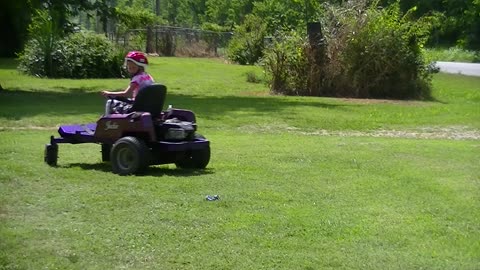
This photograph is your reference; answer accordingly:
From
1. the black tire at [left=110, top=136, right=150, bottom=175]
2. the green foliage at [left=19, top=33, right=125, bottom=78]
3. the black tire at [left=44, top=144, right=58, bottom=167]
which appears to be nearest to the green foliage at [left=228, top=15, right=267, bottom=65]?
the green foliage at [left=19, top=33, right=125, bottom=78]

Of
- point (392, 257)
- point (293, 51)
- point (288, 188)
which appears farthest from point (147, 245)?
point (293, 51)

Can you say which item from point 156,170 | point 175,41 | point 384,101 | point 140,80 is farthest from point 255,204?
point 175,41

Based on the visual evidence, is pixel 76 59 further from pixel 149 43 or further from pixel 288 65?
pixel 149 43

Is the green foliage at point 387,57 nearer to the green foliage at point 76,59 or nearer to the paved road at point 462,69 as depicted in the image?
the green foliage at point 76,59

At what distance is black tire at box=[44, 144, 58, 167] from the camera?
35.0 feet

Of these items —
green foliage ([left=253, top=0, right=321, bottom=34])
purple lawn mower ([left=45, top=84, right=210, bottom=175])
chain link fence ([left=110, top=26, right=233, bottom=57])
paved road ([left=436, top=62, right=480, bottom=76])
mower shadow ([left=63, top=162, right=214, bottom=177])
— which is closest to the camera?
purple lawn mower ([left=45, top=84, right=210, bottom=175])

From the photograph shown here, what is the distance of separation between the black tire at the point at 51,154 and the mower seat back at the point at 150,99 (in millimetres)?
1105

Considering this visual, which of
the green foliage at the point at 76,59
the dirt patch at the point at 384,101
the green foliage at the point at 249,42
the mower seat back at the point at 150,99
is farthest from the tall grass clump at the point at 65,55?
the mower seat back at the point at 150,99

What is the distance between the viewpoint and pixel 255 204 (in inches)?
333

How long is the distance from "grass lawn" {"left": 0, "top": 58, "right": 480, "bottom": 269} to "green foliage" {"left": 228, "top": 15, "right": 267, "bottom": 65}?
29.4m

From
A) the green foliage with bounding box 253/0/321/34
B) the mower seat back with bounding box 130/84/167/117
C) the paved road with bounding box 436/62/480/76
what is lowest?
the paved road with bounding box 436/62/480/76

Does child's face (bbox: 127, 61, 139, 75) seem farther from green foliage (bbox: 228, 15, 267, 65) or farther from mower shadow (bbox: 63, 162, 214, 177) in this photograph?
green foliage (bbox: 228, 15, 267, 65)

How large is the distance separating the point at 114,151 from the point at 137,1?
314 feet

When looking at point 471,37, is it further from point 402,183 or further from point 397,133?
point 402,183
